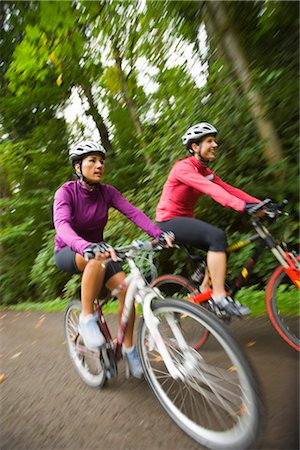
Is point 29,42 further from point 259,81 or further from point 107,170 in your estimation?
point 107,170

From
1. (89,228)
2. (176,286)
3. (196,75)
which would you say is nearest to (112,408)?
(176,286)

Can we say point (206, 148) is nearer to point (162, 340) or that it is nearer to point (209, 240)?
point (209, 240)

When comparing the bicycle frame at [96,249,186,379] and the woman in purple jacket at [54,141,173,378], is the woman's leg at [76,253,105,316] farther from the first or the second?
the bicycle frame at [96,249,186,379]

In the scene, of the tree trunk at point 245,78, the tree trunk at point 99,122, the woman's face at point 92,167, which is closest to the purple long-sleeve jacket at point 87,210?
the woman's face at point 92,167

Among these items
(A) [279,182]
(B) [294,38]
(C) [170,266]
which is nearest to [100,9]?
(B) [294,38]

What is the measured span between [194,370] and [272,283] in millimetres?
1158

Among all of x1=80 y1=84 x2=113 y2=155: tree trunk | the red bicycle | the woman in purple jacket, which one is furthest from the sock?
x1=80 y1=84 x2=113 y2=155: tree trunk

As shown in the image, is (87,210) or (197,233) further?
(197,233)

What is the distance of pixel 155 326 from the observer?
2135mm

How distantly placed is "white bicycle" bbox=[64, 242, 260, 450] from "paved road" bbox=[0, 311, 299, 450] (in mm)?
142

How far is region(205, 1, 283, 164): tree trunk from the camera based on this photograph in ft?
15.2

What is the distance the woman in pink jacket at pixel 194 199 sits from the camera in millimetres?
2881

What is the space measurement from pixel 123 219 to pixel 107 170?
4.06 metres

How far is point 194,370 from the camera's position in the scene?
2115 mm
